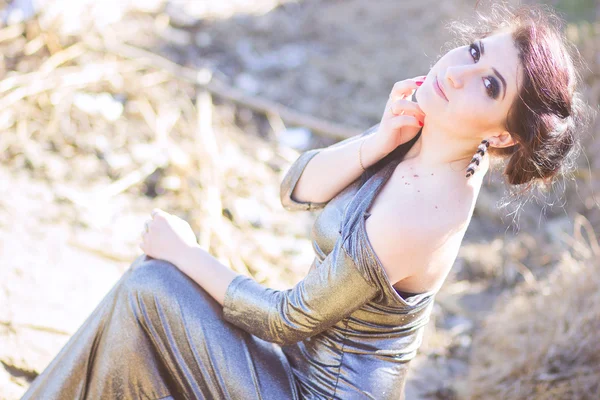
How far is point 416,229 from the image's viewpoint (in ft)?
5.42

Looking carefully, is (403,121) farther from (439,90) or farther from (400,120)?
(439,90)

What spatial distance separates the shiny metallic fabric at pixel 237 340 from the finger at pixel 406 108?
0.48 feet

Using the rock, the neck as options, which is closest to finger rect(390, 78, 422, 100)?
the neck

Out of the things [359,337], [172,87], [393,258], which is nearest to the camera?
[393,258]

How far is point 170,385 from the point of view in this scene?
6.04 ft

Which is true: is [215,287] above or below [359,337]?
above

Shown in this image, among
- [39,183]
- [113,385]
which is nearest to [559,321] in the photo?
[113,385]

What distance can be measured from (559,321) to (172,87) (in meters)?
2.85

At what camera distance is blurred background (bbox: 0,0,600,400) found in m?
2.71

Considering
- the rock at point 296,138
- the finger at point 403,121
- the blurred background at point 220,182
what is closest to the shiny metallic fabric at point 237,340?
the finger at point 403,121

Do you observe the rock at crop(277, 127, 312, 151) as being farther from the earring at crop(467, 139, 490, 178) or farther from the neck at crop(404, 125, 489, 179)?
the earring at crop(467, 139, 490, 178)

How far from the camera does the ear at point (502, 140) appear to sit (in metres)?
1.69

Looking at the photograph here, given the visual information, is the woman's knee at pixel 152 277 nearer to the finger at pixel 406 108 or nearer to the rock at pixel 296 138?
the finger at pixel 406 108

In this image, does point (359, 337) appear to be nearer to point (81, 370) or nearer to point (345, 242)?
point (345, 242)
